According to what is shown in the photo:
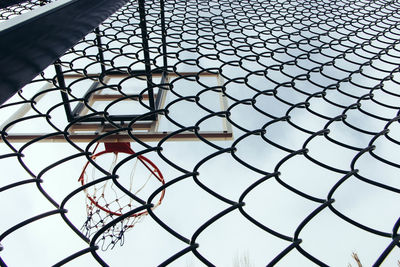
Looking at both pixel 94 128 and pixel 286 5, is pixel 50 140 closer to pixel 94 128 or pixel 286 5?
pixel 94 128

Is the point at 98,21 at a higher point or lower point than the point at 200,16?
higher

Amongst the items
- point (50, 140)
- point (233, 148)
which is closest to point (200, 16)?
point (50, 140)

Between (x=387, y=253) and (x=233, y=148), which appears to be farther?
(x=233, y=148)

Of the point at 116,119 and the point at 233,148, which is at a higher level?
the point at 233,148

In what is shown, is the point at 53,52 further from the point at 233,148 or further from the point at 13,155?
the point at 233,148

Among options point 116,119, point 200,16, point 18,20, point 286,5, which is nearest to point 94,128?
point 116,119

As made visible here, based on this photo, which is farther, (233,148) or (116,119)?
(116,119)

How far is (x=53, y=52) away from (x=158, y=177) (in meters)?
2.14

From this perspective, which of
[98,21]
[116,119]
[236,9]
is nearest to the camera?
[98,21]

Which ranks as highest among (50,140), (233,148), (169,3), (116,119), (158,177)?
(233,148)

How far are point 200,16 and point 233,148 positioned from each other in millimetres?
2572

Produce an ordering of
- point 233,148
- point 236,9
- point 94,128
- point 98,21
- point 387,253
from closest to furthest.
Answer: point 387,253 < point 233,148 < point 98,21 < point 94,128 < point 236,9

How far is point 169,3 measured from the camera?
3.98 metres

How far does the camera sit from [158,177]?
2939mm
